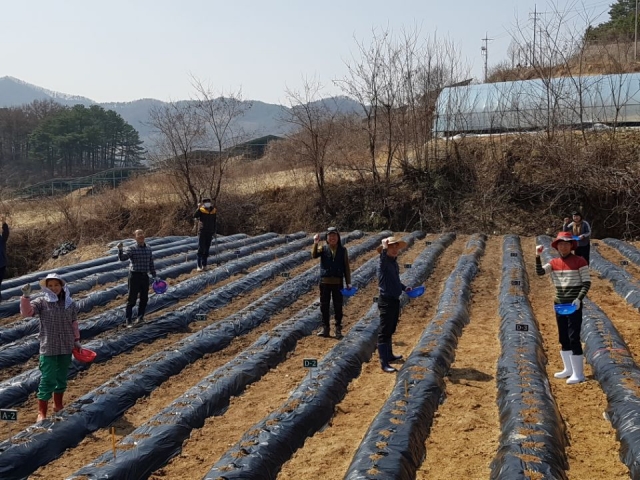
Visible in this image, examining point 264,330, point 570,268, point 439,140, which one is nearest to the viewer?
point 570,268

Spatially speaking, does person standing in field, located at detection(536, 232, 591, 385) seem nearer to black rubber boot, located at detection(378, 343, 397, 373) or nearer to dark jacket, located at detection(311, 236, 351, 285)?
black rubber boot, located at detection(378, 343, 397, 373)

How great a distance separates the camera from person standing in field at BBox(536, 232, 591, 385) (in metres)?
5.77

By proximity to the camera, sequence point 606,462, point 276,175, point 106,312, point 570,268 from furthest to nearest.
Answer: point 276,175
point 106,312
point 570,268
point 606,462

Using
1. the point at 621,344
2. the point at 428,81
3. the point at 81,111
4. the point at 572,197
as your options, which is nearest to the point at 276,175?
the point at 428,81

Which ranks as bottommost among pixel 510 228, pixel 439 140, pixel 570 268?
pixel 510 228

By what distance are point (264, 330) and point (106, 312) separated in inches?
100

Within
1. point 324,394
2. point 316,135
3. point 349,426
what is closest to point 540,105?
point 316,135

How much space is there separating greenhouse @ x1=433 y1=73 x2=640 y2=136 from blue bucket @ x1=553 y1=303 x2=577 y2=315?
57.3ft

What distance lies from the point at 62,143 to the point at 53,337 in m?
51.4

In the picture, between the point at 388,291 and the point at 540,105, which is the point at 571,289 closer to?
the point at 388,291

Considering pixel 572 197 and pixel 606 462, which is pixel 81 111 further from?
pixel 606 462

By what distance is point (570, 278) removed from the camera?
19.0 ft

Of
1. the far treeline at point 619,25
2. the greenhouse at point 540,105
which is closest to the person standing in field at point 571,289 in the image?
the greenhouse at point 540,105

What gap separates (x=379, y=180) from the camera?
2348 centimetres
